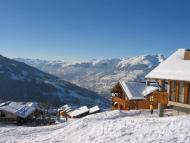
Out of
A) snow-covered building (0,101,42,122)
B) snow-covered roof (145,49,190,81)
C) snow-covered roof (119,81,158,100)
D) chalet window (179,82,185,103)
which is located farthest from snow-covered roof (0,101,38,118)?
chalet window (179,82,185,103)

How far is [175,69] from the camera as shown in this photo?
3562cm

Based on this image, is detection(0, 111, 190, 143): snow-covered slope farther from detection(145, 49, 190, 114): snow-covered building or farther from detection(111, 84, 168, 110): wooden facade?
detection(111, 84, 168, 110): wooden facade

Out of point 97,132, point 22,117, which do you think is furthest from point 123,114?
point 22,117

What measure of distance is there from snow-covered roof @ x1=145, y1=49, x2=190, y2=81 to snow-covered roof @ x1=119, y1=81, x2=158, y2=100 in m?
20.1

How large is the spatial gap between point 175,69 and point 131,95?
25.6 meters

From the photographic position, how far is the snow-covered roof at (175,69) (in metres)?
33.9

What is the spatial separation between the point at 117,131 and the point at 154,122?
282cm

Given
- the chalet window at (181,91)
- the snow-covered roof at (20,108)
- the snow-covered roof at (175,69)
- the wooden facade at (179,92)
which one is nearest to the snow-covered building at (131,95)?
the snow-covered roof at (175,69)

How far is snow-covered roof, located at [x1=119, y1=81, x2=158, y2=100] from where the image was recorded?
60513 mm

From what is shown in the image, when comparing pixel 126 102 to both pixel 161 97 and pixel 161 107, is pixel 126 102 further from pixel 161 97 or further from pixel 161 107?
pixel 161 97

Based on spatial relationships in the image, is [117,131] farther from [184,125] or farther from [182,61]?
[182,61]

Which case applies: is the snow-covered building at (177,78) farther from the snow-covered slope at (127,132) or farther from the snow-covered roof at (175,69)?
the snow-covered slope at (127,132)

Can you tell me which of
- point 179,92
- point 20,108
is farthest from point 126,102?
point 179,92

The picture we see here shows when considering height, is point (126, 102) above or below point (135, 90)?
below
